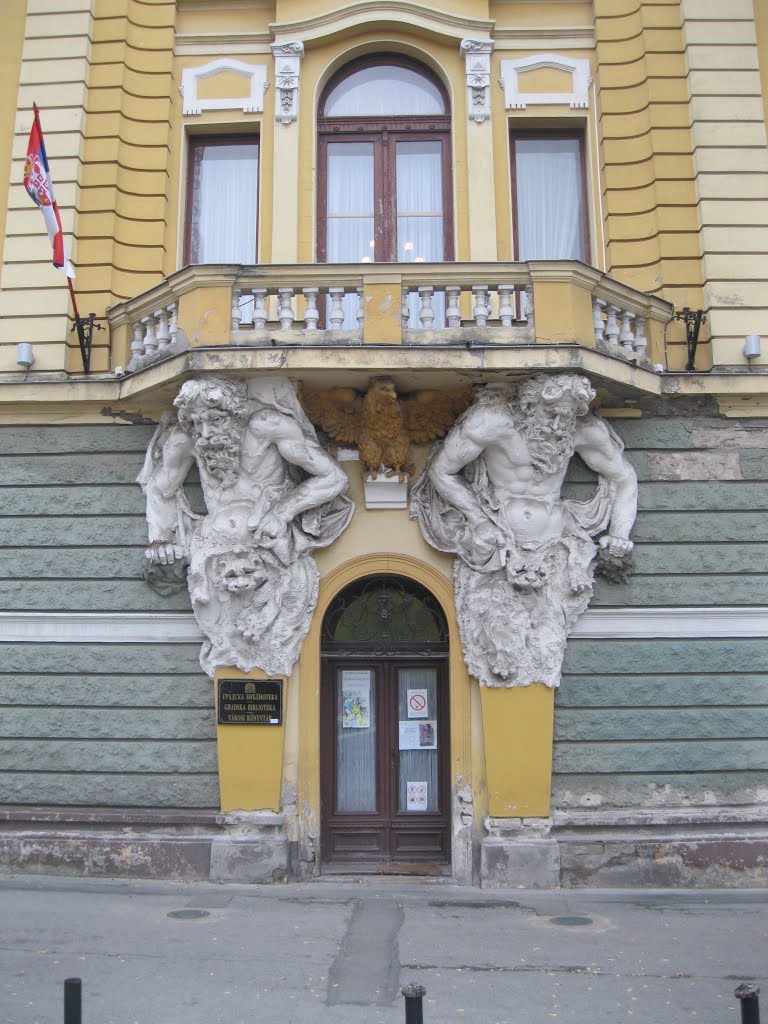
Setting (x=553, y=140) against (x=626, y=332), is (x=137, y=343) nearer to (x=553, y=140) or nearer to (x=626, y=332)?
(x=626, y=332)

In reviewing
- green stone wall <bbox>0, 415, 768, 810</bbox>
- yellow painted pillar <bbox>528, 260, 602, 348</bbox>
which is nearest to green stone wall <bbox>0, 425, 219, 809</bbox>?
green stone wall <bbox>0, 415, 768, 810</bbox>

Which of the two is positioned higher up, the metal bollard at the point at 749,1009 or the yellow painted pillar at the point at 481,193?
the yellow painted pillar at the point at 481,193

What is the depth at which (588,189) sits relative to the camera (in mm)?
11172

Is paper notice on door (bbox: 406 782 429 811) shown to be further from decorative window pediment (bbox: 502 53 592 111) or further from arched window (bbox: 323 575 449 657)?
decorative window pediment (bbox: 502 53 592 111)

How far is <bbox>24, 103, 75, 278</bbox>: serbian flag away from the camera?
9305 mm

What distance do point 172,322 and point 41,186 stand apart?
1.86 meters

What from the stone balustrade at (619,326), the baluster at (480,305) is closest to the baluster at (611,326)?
the stone balustrade at (619,326)

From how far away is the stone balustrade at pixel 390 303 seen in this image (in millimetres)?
9141

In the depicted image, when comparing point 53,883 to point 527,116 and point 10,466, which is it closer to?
point 10,466

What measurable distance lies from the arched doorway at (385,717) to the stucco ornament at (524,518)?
0.72m

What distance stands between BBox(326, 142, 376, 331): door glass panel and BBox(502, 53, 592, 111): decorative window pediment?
1.79 metres

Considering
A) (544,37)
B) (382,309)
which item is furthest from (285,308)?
(544,37)

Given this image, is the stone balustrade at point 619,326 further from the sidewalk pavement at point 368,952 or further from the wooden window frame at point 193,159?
the sidewalk pavement at point 368,952

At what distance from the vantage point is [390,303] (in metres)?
9.16
